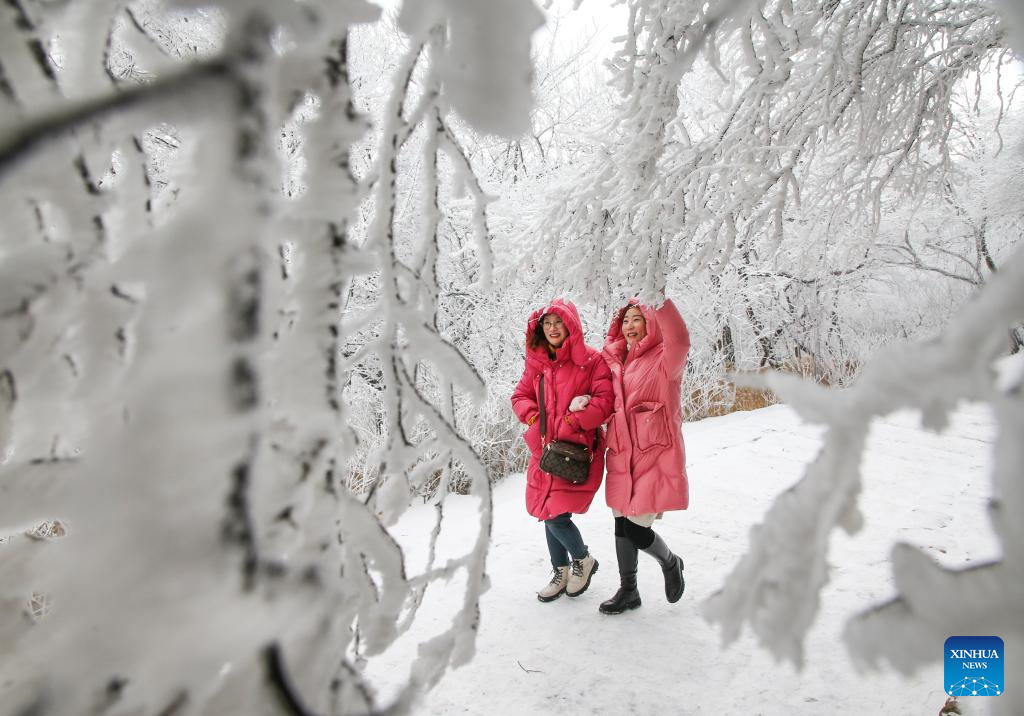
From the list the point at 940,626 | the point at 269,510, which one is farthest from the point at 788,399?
the point at 269,510

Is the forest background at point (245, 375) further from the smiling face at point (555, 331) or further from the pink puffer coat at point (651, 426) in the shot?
the smiling face at point (555, 331)

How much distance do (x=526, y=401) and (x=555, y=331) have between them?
17.1 inches

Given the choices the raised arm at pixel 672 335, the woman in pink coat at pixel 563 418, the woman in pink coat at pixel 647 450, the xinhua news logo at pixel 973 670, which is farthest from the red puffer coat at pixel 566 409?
the xinhua news logo at pixel 973 670

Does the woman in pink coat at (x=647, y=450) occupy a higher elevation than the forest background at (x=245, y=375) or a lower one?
lower

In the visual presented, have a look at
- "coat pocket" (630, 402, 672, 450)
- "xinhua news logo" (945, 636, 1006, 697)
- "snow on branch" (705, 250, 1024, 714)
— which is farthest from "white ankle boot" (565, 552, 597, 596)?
"snow on branch" (705, 250, 1024, 714)

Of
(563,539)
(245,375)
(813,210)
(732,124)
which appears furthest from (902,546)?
(813,210)

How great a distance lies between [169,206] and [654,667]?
2.50 metres

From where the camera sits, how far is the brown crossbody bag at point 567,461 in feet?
8.71

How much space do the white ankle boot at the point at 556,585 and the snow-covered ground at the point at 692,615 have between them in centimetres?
6

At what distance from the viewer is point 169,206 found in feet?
1.99

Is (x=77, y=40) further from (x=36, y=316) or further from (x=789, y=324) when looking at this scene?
(x=789, y=324)

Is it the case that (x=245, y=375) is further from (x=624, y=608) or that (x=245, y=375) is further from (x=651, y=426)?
(x=624, y=608)

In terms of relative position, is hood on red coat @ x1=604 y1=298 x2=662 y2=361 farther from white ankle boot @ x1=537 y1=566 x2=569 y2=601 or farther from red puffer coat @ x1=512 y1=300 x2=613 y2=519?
white ankle boot @ x1=537 y1=566 x2=569 y2=601

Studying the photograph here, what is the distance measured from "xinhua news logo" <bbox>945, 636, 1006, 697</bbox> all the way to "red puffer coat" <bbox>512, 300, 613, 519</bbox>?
1.46 metres
